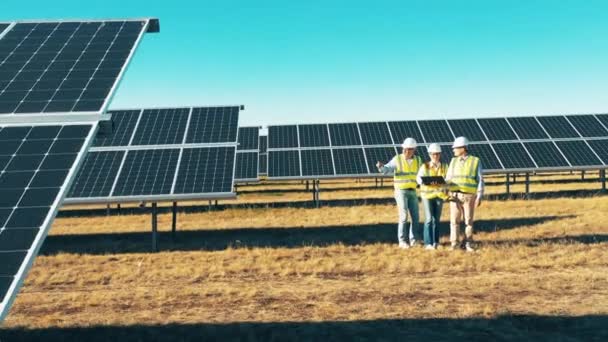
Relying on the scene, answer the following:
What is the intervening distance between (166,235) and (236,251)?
4.20m

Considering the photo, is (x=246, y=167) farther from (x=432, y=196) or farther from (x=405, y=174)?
(x=432, y=196)

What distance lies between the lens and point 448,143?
2405 centimetres

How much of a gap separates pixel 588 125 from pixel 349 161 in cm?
1140

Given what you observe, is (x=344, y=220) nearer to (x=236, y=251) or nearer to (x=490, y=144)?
(x=236, y=251)

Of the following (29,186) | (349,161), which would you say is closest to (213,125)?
(349,161)

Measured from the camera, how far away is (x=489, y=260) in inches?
404

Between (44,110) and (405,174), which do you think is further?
(405,174)

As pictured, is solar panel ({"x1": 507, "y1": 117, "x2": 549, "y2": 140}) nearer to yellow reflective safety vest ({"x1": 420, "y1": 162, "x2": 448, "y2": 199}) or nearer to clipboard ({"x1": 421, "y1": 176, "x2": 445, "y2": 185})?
yellow reflective safety vest ({"x1": 420, "y1": 162, "x2": 448, "y2": 199})

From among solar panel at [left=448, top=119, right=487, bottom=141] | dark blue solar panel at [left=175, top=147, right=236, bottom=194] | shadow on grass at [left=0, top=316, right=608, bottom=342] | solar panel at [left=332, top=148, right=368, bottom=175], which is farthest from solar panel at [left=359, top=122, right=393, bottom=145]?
shadow on grass at [left=0, top=316, right=608, bottom=342]

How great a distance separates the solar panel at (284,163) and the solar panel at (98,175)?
893 centimetres

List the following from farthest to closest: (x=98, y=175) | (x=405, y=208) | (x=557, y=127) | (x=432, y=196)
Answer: (x=557, y=127), (x=98, y=175), (x=405, y=208), (x=432, y=196)

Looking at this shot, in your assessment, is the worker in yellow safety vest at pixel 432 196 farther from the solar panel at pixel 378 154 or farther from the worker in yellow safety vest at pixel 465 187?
the solar panel at pixel 378 154

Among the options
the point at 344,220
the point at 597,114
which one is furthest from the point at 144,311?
the point at 597,114

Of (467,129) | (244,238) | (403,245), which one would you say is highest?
(467,129)
